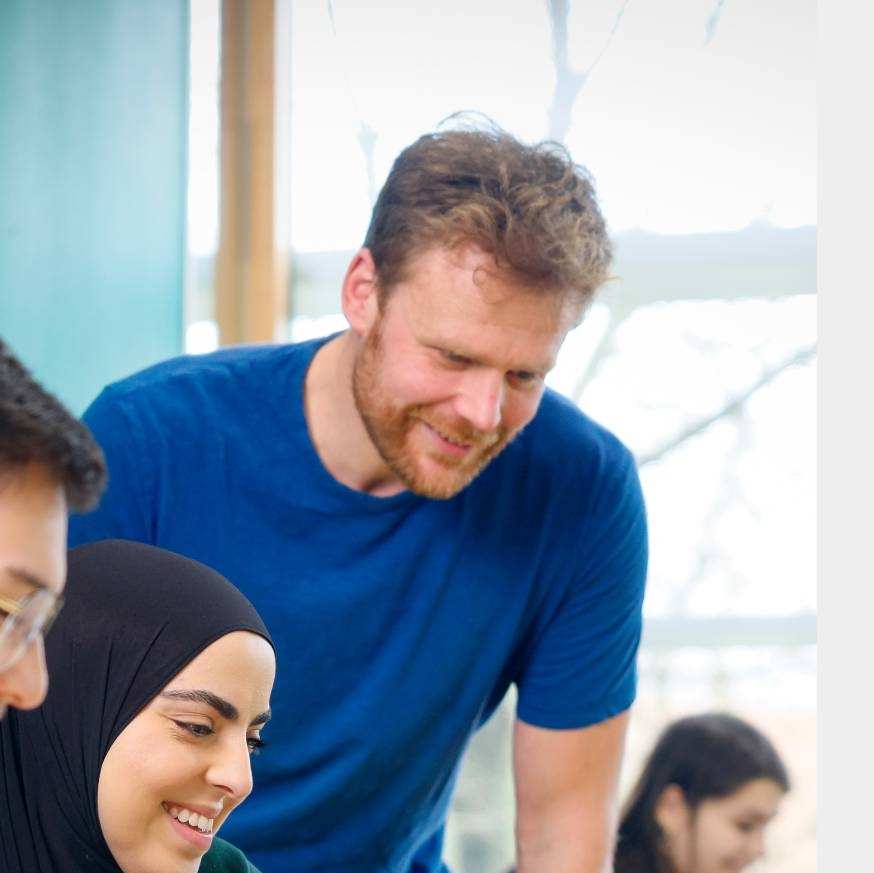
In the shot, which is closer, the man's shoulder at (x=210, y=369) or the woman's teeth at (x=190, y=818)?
the woman's teeth at (x=190, y=818)

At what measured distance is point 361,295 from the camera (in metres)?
1.33

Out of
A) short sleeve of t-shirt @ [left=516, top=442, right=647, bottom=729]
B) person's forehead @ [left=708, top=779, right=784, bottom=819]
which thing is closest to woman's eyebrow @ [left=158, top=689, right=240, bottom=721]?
short sleeve of t-shirt @ [left=516, top=442, right=647, bottom=729]

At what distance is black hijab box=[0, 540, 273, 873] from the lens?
99cm

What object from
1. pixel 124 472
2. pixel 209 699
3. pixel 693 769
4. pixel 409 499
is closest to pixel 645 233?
pixel 693 769

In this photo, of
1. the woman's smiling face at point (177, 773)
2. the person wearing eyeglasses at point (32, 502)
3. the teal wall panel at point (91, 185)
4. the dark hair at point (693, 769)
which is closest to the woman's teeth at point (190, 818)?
the woman's smiling face at point (177, 773)

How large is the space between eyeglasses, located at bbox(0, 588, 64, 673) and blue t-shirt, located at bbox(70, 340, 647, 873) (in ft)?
1.54

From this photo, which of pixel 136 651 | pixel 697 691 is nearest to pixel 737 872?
pixel 697 691

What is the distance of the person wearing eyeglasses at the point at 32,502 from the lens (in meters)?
0.67

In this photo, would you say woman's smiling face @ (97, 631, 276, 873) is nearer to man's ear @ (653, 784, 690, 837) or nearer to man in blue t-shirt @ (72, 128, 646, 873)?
man in blue t-shirt @ (72, 128, 646, 873)

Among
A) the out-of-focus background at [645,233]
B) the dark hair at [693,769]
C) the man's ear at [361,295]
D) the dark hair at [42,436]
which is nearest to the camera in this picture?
the dark hair at [42,436]

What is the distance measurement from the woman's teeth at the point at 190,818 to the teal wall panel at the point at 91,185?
0.99 m

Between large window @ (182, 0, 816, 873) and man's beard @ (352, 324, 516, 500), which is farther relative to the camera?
large window @ (182, 0, 816, 873)

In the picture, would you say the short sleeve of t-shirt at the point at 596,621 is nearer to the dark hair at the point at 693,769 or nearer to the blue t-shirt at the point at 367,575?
the blue t-shirt at the point at 367,575

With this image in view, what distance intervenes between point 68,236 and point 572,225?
0.97 meters
